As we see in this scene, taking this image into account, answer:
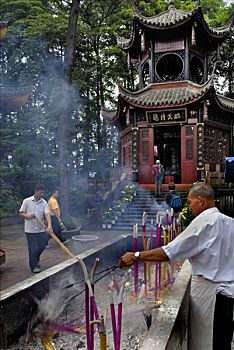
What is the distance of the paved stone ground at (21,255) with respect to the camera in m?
6.80

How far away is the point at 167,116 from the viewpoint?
1631 cm

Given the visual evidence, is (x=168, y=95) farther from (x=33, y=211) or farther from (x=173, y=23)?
(x=33, y=211)

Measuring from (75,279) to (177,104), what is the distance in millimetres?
11572

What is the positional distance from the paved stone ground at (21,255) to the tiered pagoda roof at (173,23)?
985cm

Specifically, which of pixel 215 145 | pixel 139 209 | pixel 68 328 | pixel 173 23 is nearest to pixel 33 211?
pixel 68 328

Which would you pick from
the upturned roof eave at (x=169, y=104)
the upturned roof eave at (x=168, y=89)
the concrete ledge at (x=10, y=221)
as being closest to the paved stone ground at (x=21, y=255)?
the concrete ledge at (x=10, y=221)

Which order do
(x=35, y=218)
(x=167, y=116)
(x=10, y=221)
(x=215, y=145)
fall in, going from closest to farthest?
(x=35, y=218), (x=10, y=221), (x=167, y=116), (x=215, y=145)

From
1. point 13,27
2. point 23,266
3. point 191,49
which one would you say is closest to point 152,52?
point 191,49

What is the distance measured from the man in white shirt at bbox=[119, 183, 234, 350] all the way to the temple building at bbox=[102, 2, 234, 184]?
42.4 feet

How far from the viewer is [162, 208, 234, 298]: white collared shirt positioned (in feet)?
8.78

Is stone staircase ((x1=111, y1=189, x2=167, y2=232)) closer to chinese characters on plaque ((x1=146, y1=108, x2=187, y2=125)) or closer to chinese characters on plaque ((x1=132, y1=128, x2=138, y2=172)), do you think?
chinese characters on plaque ((x1=132, y1=128, x2=138, y2=172))

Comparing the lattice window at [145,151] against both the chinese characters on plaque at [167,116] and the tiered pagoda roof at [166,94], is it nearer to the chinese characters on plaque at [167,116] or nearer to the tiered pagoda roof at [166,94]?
the chinese characters on plaque at [167,116]

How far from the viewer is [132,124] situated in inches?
675

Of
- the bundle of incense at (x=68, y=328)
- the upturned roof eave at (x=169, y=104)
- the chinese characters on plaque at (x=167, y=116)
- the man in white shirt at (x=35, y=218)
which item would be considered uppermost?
the upturned roof eave at (x=169, y=104)
